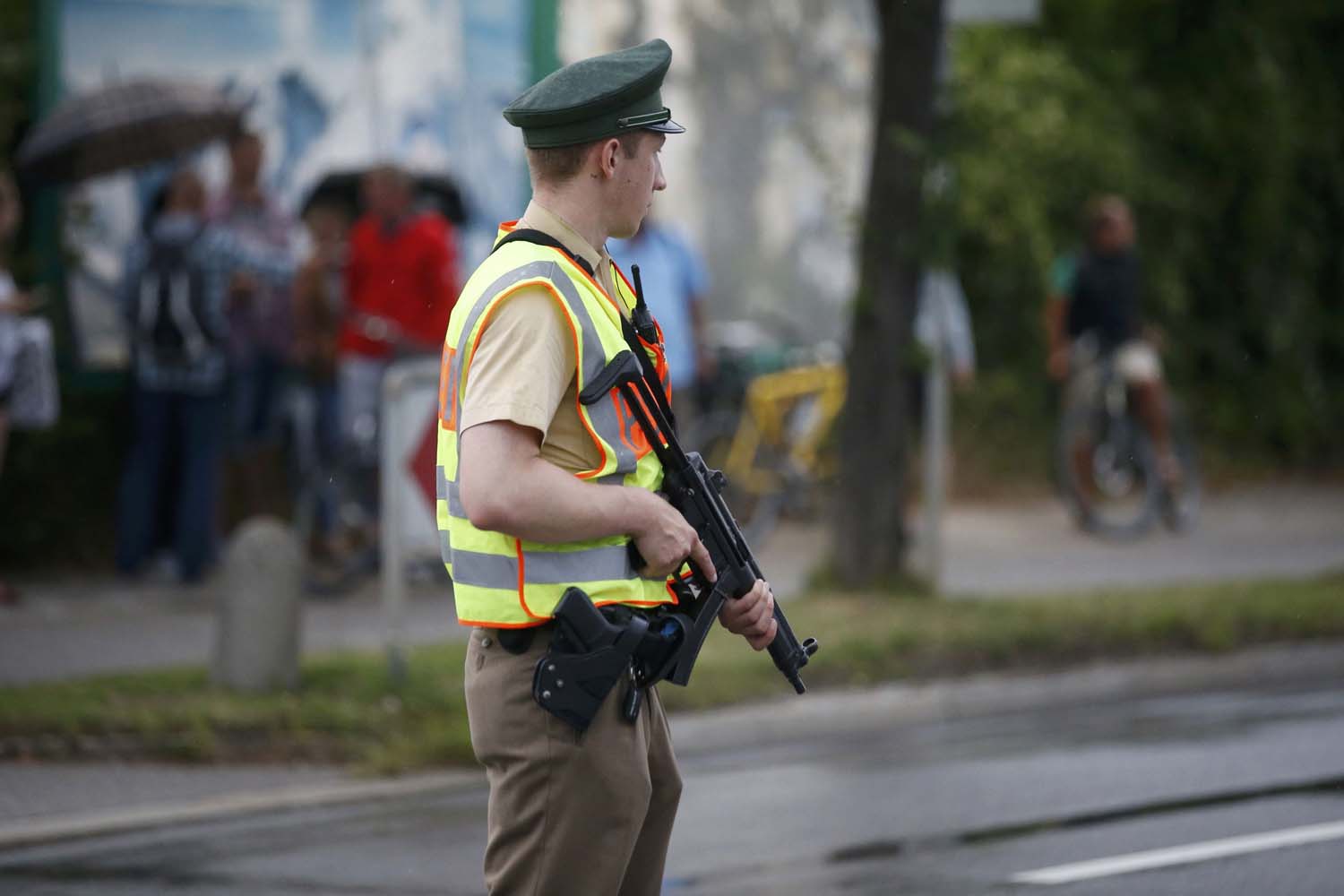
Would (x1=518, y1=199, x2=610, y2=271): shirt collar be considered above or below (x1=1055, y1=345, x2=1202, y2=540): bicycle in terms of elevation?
above

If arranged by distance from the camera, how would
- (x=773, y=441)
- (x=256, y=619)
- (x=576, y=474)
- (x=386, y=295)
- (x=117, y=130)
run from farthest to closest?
(x=773, y=441), (x=386, y=295), (x=117, y=130), (x=256, y=619), (x=576, y=474)

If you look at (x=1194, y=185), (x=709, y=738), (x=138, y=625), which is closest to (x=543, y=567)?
(x=709, y=738)

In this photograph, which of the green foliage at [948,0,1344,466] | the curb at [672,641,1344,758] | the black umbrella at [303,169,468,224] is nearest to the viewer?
the curb at [672,641,1344,758]

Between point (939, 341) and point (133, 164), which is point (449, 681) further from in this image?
point (133, 164)

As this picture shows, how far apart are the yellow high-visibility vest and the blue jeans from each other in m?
8.30

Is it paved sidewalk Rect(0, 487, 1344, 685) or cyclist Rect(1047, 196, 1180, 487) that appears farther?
cyclist Rect(1047, 196, 1180, 487)

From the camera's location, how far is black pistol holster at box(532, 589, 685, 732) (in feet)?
11.5

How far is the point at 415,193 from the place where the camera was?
12.9 metres

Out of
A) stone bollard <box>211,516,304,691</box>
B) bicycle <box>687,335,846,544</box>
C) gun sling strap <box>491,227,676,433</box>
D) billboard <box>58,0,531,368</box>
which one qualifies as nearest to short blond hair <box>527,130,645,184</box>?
gun sling strap <box>491,227,676,433</box>

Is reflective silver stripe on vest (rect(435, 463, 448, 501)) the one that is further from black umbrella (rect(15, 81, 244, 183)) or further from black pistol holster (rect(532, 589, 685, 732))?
black umbrella (rect(15, 81, 244, 183))

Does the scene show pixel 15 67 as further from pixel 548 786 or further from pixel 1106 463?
pixel 548 786

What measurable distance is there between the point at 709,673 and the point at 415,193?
198 inches

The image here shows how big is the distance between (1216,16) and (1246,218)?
191cm

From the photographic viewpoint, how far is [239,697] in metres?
8.22
